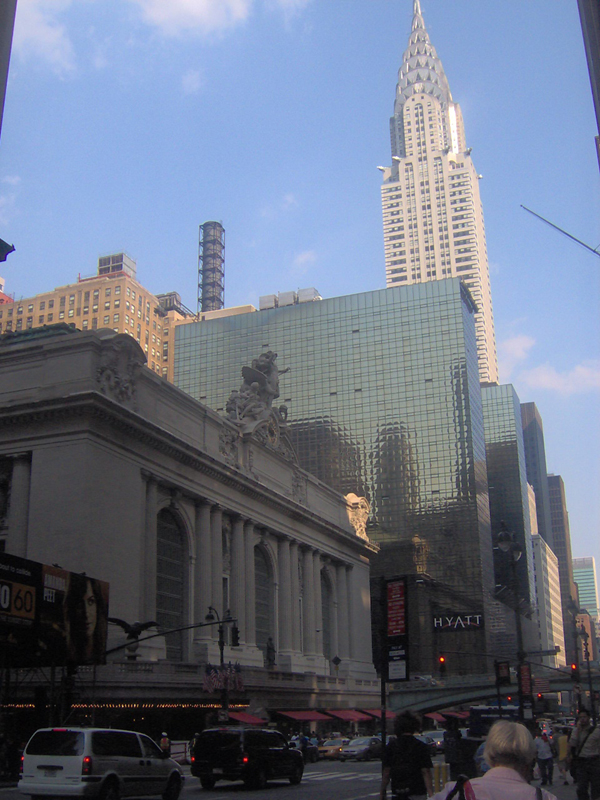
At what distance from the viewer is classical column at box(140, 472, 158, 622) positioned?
49469 millimetres

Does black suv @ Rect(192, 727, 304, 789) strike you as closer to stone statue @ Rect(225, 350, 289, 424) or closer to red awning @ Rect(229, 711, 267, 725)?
red awning @ Rect(229, 711, 267, 725)

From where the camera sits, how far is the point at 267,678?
57469 mm

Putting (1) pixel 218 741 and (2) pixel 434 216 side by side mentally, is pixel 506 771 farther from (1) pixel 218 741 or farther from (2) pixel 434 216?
(2) pixel 434 216

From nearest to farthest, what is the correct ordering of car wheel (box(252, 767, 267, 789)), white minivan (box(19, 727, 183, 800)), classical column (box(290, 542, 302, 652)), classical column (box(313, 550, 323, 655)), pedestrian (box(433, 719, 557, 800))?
pedestrian (box(433, 719, 557, 800)), white minivan (box(19, 727, 183, 800)), car wheel (box(252, 767, 267, 789)), classical column (box(290, 542, 302, 652)), classical column (box(313, 550, 323, 655))

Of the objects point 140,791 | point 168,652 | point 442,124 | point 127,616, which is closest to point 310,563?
point 168,652

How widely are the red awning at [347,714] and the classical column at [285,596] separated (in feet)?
18.7

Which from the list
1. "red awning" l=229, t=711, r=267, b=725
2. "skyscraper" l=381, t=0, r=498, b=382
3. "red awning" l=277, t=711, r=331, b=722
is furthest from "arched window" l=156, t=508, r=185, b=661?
"skyscraper" l=381, t=0, r=498, b=382

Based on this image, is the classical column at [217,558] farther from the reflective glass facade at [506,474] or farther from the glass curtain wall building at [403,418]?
the reflective glass facade at [506,474]

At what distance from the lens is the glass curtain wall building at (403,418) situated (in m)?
106

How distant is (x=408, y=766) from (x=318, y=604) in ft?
207

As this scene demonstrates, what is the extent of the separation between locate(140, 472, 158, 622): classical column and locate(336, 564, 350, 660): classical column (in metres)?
32.3

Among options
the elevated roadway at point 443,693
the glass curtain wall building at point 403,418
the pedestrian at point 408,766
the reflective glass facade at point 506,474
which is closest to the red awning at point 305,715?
the elevated roadway at point 443,693

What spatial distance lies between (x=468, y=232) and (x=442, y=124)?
2873 cm

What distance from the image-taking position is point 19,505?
46094 mm
